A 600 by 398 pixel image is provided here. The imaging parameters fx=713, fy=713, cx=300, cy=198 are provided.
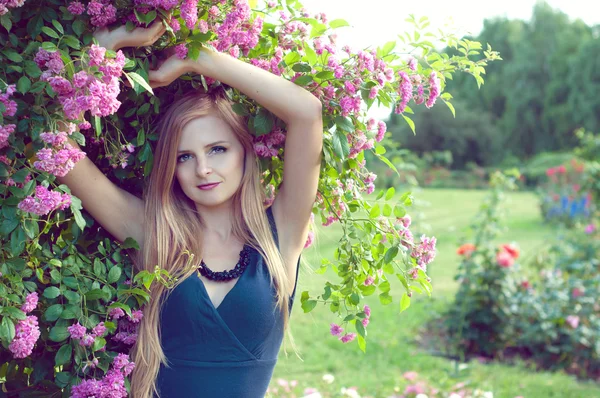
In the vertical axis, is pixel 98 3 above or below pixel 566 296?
above

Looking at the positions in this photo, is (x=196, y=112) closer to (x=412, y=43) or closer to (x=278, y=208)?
(x=278, y=208)

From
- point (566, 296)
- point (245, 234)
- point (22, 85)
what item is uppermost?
point (22, 85)

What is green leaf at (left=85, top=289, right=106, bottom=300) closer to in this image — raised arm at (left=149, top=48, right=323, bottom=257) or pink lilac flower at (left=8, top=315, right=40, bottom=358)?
pink lilac flower at (left=8, top=315, right=40, bottom=358)

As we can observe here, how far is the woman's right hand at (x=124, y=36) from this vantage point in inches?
63.6

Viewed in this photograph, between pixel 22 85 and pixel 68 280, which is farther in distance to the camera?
pixel 68 280

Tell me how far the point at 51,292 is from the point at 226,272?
0.51m

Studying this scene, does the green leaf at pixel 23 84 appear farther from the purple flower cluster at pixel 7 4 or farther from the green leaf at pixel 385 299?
the green leaf at pixel 385 299

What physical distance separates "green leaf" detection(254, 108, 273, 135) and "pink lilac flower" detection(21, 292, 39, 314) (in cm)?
73

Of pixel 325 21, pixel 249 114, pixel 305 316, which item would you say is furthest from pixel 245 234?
pixel 305 316

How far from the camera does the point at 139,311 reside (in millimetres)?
1799

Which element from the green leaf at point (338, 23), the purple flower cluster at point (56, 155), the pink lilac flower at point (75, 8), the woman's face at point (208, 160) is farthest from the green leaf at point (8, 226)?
the green leaf at point (338, 23)

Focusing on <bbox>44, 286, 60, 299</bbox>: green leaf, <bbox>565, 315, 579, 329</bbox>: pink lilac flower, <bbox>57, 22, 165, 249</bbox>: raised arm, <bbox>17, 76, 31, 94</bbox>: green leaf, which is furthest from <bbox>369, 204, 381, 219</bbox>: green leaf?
<bbox>565, 315, 579, 329</bbox>: pink lilac flower

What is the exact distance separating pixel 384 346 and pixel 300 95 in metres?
3.76

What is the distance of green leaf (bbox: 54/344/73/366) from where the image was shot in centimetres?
163
